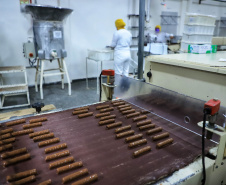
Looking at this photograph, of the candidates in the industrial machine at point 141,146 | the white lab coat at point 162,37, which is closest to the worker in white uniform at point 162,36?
the white lab coat at point 162,37

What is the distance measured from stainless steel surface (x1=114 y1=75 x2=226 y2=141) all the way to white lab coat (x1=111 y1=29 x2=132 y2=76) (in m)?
2.29

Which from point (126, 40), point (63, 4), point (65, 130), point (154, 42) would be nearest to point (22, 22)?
point (63, 4)

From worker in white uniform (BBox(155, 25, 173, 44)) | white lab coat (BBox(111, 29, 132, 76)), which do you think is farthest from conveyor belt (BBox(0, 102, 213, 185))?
worker in white uniform (BBox(155, 25, 173, 44))

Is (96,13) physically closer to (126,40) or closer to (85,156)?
(126,40)

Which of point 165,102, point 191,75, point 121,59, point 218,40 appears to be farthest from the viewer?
point 121,59

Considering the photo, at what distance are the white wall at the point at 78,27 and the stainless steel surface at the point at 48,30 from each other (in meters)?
0.79

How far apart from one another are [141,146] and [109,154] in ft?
0.64

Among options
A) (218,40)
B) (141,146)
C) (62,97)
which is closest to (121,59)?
(62,97)

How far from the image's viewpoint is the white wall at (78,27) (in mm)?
3922

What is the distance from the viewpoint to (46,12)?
316 cm

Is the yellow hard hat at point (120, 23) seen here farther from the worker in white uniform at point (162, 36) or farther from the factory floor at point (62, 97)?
the worker in white uniform at point (162, 36)

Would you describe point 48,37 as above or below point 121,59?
above

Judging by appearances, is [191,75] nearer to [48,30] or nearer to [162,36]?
[48,30]

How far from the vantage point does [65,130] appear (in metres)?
1.21
